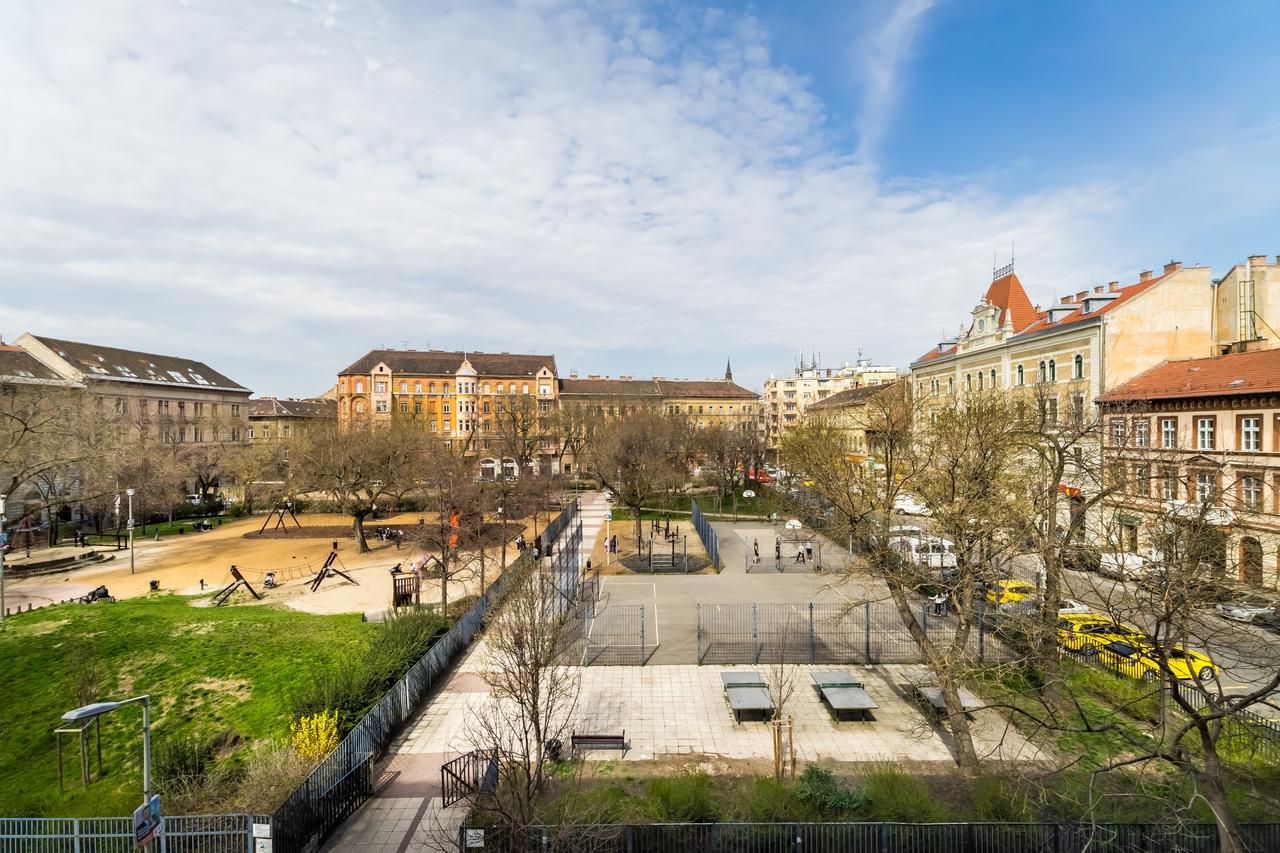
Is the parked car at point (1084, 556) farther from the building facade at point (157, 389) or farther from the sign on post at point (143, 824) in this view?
the building facade at point (157, 389)

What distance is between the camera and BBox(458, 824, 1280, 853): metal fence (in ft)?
29.9

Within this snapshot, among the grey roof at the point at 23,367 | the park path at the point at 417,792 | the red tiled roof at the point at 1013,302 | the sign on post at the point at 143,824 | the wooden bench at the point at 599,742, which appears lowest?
the park path at the point at 417,792

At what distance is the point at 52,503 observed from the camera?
31.3 m

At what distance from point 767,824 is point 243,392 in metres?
83.1

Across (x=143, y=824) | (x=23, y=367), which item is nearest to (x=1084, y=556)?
(x=143, y=824)

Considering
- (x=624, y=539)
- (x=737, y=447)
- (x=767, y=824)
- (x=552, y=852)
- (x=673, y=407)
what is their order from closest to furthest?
1. (x=552, y=852)
2. (x=767, y=824)
3. (x=624, y=539)
4. (x=737, y=447)
5. (x=673, y=407)

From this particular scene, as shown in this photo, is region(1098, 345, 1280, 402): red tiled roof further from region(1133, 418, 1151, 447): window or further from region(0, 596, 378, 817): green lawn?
region(0, 596, 378, 817): green lawn

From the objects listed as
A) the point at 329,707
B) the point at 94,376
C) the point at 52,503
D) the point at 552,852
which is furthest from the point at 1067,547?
the point at 94,376

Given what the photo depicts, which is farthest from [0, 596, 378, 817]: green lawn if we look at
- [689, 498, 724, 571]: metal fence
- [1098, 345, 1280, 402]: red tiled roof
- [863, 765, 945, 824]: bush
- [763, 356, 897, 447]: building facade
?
[763, 356, 897, 447]: building facade

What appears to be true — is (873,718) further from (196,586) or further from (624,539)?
(196,586)

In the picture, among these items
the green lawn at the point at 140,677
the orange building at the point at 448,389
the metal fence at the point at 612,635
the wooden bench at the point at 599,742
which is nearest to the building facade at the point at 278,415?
the orange building at the point at 448,389

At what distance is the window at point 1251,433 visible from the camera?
2314cm

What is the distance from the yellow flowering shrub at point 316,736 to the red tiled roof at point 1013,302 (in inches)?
1809

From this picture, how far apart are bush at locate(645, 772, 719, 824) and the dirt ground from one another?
16602 mm
